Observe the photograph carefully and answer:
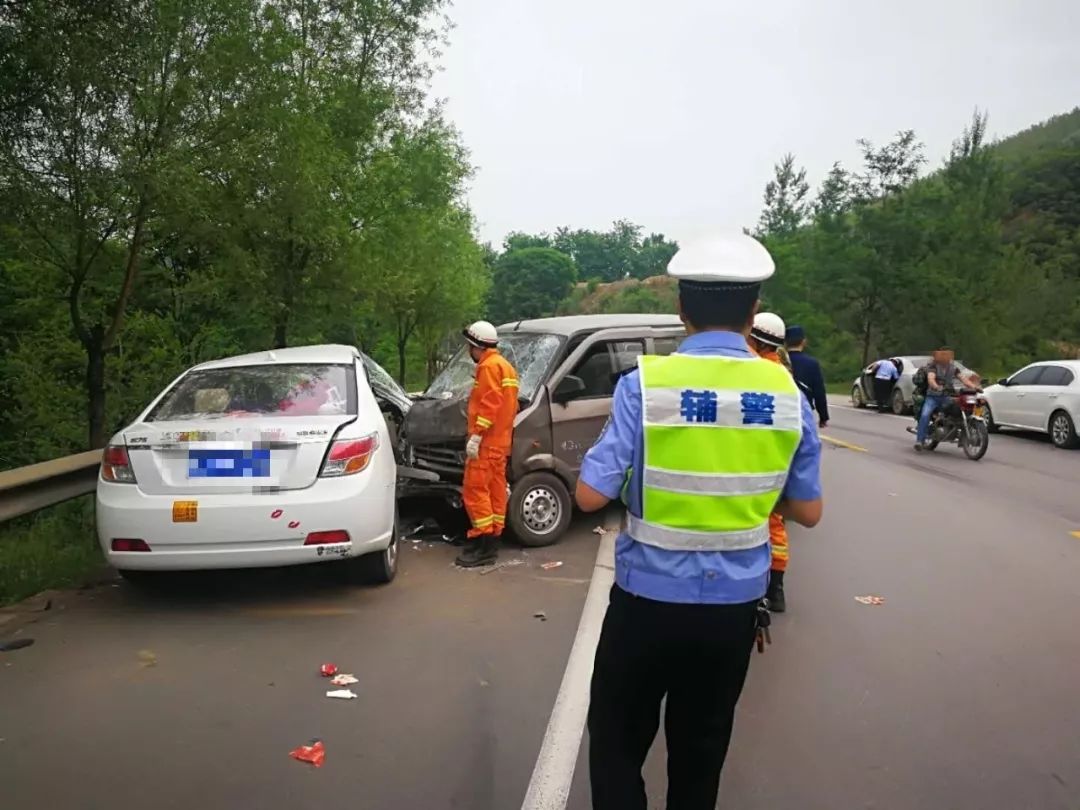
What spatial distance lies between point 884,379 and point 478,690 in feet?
68.9

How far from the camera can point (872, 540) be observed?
25.0 feet

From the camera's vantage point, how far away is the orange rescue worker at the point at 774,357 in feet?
16.8

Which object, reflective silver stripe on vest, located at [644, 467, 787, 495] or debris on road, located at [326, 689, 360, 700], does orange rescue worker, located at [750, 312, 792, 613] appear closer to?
debris on road, located at [326, 689, 360, 700]

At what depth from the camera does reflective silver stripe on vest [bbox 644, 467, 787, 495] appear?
7.48 ft

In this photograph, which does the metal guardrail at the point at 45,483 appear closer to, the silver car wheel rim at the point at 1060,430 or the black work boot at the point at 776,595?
the black work boot at the point at 776,595

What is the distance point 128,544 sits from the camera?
206 inches

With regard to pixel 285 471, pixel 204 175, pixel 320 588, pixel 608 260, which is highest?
pixel 608 260

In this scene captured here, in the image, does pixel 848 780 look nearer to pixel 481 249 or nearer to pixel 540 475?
pixel 540 475

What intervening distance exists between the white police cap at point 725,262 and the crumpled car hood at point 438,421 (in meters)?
4.95

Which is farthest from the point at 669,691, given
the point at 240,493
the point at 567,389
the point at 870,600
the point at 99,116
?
the point at 99,116

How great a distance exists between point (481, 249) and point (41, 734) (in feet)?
127

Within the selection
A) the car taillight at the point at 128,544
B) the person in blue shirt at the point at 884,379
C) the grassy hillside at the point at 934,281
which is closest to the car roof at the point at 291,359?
the car taillight at the point at 128,544

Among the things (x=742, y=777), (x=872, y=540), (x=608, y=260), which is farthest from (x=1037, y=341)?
(x=608, y=260)

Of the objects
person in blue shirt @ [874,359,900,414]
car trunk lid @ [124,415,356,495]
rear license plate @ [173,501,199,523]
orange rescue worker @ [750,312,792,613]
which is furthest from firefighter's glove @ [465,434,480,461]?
person in blue shirt @ [874,359,900,414]
